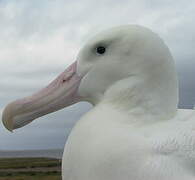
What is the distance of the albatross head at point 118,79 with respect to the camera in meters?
2.33

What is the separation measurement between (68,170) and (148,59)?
645 millimetres

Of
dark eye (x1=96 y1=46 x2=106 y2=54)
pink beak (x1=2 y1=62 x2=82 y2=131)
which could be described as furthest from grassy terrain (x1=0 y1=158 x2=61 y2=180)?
dark eye (x1=96 y1=46 x2=106 y2=54)

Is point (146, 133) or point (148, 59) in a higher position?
point (148, 59)

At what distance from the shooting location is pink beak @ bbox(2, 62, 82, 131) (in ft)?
8.51

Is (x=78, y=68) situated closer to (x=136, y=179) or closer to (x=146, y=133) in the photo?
(x=146, y=133)

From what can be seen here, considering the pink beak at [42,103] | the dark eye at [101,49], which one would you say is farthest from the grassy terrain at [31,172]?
the dark eye at [101,49]

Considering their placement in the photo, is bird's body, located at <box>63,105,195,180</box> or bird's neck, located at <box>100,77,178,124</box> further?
bird's neck, located at <box>100,77,178,124</box>

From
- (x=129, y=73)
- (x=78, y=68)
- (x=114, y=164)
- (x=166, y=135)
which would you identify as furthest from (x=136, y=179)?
(x=78, y=68)

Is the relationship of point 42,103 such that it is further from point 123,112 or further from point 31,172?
point 31,172

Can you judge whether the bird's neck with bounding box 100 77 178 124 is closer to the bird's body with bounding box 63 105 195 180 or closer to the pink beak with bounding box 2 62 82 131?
the bird's body with bounding box 63 105 195 180

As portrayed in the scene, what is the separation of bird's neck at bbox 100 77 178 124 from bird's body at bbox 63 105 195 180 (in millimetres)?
34

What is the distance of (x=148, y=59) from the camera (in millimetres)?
2334

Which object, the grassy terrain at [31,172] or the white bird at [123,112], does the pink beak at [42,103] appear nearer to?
the white bird at [123,112]

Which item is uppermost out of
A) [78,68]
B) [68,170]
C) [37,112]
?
[78,68]
